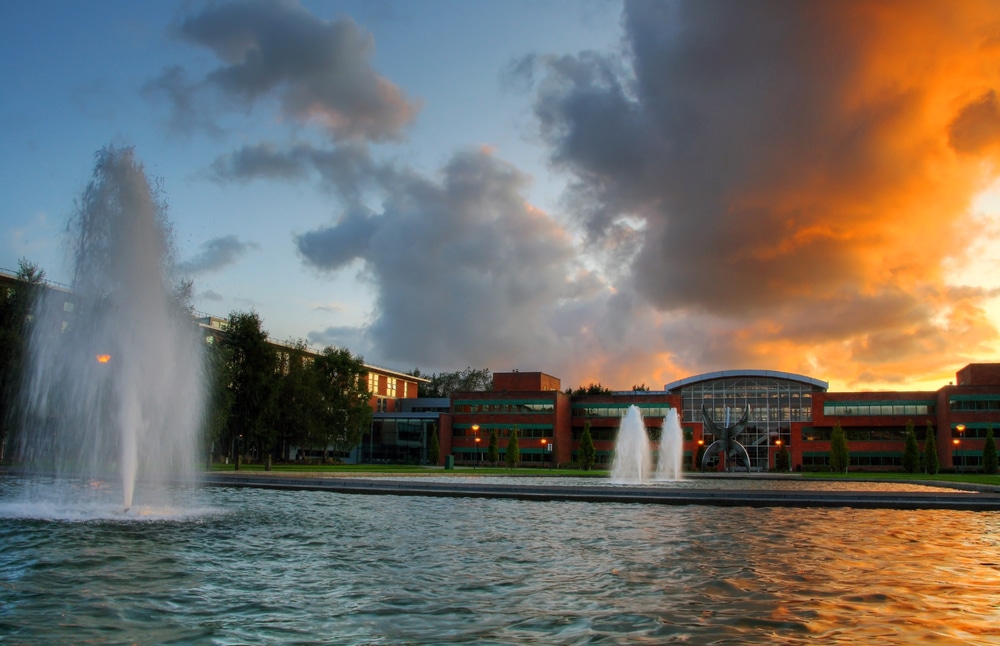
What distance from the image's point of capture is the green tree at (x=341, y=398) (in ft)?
271

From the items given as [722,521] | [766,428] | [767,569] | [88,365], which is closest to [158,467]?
[88,365]

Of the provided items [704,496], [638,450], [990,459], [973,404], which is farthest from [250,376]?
[973,404]

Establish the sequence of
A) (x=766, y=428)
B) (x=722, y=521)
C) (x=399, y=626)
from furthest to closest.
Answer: (x=766, y=428) < (x=722, y=521) < (x=399, y=626)

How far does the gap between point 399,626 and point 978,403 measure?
95.2 metres

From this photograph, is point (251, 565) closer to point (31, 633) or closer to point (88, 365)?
point (31, 633)

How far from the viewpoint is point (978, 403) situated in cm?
8844

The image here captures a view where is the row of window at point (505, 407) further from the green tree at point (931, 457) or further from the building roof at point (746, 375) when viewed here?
the green tree at point (931, 457)

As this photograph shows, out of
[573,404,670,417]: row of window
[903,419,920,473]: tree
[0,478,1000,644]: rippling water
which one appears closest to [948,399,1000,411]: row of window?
[903,419,920,473]: tree

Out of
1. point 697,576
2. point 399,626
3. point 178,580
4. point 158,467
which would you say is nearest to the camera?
point 399,626

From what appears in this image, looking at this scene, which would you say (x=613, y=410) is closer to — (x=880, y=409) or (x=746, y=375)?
(x=746, y=375)

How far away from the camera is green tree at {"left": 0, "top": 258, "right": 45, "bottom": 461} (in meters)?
48.7

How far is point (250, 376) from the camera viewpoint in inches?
2362

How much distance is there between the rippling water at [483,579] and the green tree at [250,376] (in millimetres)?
37243

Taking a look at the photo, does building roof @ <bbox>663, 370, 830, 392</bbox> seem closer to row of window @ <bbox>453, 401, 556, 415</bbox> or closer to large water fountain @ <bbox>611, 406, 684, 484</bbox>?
row of window @ <bbox>453, 401, 556, 415</bbox>
